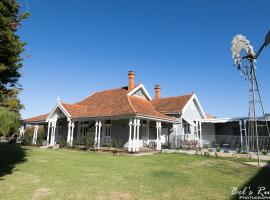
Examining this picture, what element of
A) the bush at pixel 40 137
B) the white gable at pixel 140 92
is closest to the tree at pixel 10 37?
the white gable at pixel 140 92

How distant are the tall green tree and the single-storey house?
1008cm

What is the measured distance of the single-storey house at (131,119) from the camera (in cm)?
2233

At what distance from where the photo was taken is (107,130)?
24844mm

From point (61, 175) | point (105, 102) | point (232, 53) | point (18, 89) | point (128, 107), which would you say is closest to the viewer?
point (61, 175)

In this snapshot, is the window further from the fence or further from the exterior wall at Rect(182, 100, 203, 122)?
the exterior wall at Rect(182, 100, 203, 122)

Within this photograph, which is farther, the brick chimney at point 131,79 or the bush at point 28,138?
the bush at point 28,138

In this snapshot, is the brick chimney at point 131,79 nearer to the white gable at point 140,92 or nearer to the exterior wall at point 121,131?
the white gable at point 140,92

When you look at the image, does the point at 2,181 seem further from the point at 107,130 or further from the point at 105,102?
the point at 105,102

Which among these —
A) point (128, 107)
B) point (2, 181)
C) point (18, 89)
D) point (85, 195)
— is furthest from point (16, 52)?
point (128, 107)

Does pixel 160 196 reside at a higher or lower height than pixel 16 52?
lower

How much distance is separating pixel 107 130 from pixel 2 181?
1671cm

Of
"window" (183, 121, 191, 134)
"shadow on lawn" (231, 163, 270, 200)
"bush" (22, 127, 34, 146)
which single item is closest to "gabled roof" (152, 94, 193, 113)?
"window" (183, 121, 191, 134)

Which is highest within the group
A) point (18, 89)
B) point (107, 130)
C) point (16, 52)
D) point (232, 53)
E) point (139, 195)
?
point (232, 53)

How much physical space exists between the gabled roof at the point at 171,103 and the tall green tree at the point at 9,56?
1718 centimetres
